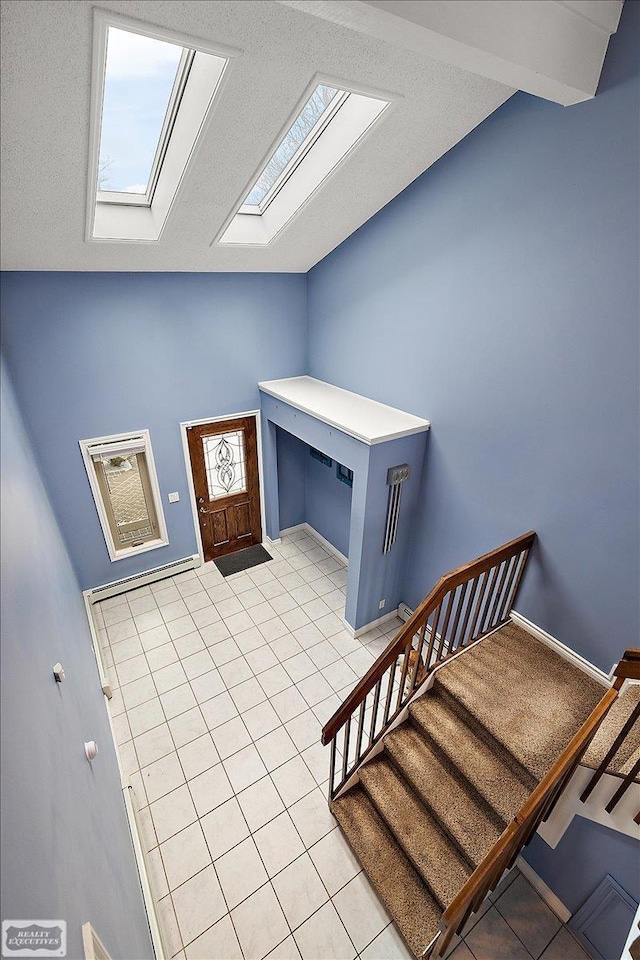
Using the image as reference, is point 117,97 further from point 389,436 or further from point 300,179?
point 389,436

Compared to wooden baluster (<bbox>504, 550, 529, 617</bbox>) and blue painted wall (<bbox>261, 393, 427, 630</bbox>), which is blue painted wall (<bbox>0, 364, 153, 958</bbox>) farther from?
wooden baluster (<bbox>504, 550, 529, 617</bbox>)

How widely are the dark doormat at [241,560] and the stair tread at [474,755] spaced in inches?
124

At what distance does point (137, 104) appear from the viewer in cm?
228

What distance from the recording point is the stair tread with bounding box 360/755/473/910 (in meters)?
2.54

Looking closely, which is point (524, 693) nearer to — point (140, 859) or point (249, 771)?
point (249, 771)

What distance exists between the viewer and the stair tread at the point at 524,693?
2.59 meters

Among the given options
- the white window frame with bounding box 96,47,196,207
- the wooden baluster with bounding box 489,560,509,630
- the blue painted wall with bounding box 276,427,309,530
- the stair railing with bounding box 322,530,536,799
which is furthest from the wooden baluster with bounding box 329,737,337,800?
the white window frame with bounding box 96,47,196,207

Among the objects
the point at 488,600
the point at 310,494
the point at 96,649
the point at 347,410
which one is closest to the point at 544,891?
the point at 488,600

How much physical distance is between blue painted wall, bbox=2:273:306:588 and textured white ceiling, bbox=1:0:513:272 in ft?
1.23

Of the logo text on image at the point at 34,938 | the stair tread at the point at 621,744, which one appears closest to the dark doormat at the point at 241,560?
the stair tread at the point at 621,744

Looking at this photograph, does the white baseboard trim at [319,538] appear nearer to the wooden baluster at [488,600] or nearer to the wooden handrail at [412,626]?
the wooden baluster at [488,600]

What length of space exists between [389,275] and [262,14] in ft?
7.55

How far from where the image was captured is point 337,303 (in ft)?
15.0

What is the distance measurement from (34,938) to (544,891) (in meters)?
3.38
